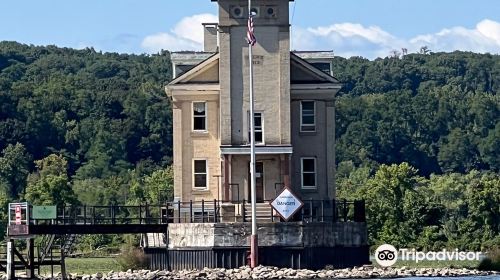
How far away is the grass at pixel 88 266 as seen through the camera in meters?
74.8

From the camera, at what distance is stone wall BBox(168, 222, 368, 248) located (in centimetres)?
6994

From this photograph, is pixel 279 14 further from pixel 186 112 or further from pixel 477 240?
pixel 477 240

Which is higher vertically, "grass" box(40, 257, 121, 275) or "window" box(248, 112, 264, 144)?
"window" box(248, 112, 264, 144)

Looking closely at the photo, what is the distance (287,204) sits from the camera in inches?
2808

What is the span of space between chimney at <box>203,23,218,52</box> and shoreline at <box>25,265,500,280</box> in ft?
56.5

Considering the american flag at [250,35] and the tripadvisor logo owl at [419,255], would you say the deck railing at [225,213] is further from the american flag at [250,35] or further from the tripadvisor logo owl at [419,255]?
the american flag at [250,35]

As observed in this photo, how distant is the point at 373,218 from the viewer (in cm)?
9781

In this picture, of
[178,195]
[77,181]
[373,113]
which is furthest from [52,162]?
[178,195]

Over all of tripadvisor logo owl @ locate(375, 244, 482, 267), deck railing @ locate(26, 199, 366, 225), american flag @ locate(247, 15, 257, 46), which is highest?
american flag @ locate(247, 15, 257, 46)

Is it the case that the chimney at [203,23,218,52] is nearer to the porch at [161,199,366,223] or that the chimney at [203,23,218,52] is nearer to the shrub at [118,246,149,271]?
the porch at [161,199,366,223]

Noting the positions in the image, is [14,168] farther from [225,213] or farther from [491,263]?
[491,263]

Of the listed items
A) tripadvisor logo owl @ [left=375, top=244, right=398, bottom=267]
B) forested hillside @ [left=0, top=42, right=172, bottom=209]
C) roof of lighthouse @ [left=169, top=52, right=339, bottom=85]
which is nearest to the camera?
tripadvisor logo owl @ [left=375, top=244, right=398, bottom=267]

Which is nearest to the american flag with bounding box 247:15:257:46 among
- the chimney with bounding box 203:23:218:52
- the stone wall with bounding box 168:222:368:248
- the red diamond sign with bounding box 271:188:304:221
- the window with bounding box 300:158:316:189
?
the red diamond sign with bounding box 271:188:304:221

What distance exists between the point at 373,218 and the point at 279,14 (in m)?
26.2
